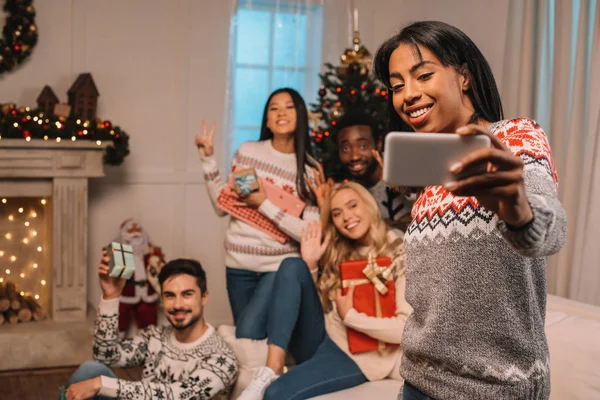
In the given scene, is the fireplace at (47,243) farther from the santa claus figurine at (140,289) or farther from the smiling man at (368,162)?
the smiling man at (368,162)

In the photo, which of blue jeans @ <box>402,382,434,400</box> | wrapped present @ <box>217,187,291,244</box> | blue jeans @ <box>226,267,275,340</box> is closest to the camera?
blue jeans @ <box>402,382,434,400</box>

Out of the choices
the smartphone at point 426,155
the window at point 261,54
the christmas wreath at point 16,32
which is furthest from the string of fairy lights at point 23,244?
the smartphone at point 426,155

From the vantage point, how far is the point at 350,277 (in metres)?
2.76

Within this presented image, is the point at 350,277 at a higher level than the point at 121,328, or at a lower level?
higher

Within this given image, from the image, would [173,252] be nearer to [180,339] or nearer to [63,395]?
[180,339]

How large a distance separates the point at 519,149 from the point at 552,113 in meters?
2.46

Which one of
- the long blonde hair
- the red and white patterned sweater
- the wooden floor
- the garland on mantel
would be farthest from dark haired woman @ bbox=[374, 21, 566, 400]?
the garland on mantel

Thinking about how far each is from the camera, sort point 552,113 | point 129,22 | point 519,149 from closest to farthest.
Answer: point 519,149
point 552,113
point 129,22

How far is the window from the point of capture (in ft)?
16.3

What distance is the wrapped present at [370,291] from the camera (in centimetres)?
272

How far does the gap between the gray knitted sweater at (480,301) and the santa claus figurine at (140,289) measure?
11.2 ft

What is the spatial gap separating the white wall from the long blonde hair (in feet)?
6.61

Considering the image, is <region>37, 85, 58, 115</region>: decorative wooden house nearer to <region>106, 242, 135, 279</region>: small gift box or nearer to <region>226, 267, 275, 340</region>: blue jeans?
<region>226, 267, 275, 340</region>: blue jeans

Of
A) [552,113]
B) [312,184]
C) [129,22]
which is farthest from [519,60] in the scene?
[129,22]
